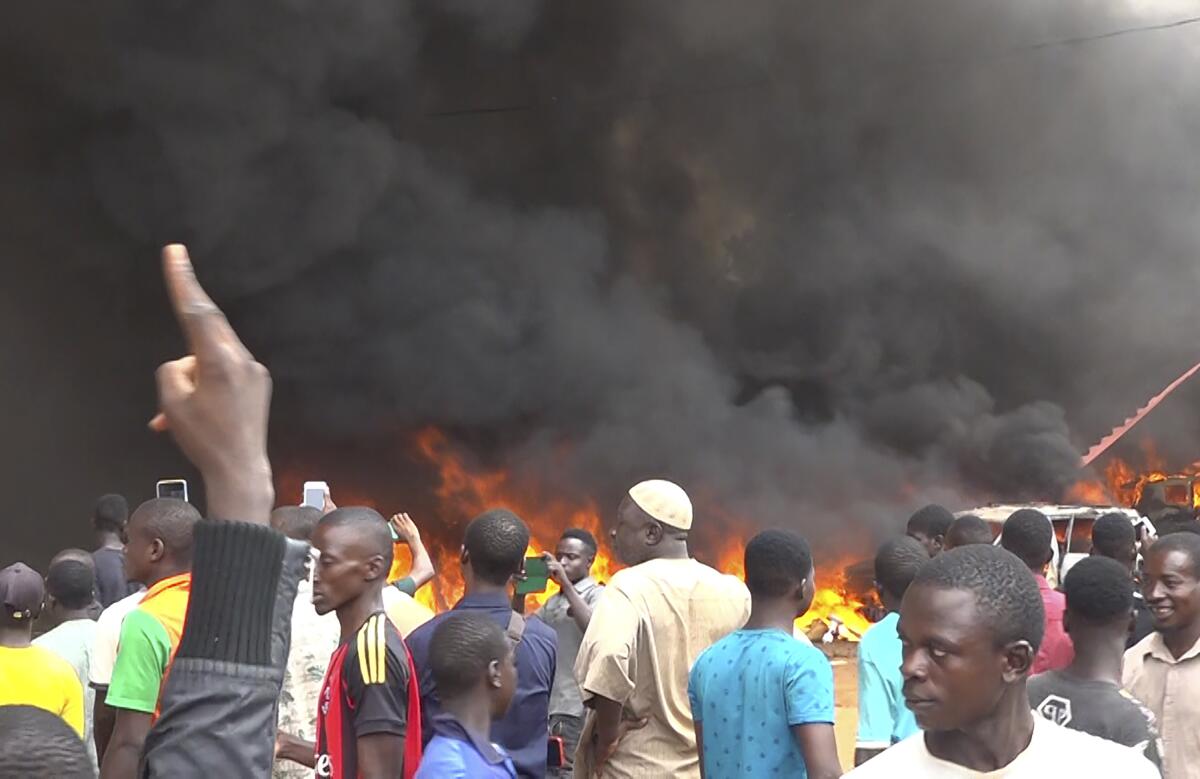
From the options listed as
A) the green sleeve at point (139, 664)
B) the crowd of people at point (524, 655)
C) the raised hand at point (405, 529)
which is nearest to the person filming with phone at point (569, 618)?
the crowd of people at point (524, 655)

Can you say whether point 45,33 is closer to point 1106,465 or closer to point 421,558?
point 421,558

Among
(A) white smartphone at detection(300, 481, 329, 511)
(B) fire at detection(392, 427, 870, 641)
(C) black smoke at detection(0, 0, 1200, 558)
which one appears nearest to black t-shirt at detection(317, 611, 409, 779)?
(A) white smartphone at detection(300, 481, 329, 511)

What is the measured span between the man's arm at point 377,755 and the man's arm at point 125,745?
473mm

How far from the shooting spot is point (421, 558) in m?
5.34

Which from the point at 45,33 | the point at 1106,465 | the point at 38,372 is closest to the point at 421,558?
the point at 38,372

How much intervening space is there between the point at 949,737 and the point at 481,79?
16578 millimetres

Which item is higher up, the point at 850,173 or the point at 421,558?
the point at 850,173

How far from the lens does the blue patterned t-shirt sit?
3.52 m

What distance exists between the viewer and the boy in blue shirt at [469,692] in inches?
121

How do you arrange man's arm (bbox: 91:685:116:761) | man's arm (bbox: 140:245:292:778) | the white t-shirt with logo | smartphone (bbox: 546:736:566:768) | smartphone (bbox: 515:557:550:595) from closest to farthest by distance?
man's arm (bbox: 140:245:292:778), the white t-shirt with logo, man's arm (bbox: 91:685:116:761), smartphone (bbox: 546:736:566:768), smartphone (bbox: 515:557:550:595)

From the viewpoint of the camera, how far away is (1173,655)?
154 inches

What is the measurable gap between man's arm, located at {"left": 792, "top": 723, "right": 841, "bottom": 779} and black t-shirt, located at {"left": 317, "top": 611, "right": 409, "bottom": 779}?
1061mm

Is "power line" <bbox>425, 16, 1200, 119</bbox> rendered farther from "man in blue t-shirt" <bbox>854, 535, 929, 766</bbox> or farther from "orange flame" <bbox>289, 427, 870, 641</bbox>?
"man in blue t-shirt" <bbox>854, 535, 929, 766</bbox>

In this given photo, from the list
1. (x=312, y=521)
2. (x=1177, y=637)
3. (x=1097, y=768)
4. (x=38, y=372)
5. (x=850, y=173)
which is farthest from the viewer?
(x=850, y=173)
